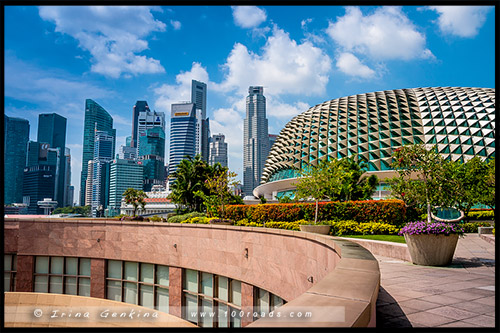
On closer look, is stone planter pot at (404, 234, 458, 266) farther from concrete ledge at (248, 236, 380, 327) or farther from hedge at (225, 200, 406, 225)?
Answer: hedge at (225, 200, 406, 225)

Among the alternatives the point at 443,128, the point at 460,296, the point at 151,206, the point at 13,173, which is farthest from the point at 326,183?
the point at 13,173

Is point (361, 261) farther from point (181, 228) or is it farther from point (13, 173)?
point (13, 173)

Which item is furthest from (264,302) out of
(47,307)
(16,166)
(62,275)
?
(16,166)

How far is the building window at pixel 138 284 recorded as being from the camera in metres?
18.1

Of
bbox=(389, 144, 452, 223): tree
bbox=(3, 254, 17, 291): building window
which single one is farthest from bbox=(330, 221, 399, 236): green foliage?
bbox=(3, 254, 17, 291): building window

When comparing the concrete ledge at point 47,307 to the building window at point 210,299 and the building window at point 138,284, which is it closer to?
the building window at point 138,284

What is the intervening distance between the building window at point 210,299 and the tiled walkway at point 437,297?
6.99m

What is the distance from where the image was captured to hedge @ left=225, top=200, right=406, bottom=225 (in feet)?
72.1

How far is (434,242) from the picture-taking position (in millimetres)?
9836

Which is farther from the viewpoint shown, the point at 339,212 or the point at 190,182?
the point at 190,182

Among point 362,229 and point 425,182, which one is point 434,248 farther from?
point 362,229

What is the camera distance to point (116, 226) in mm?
19969

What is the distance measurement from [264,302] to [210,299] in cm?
393

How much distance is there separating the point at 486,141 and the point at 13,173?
189 meters
